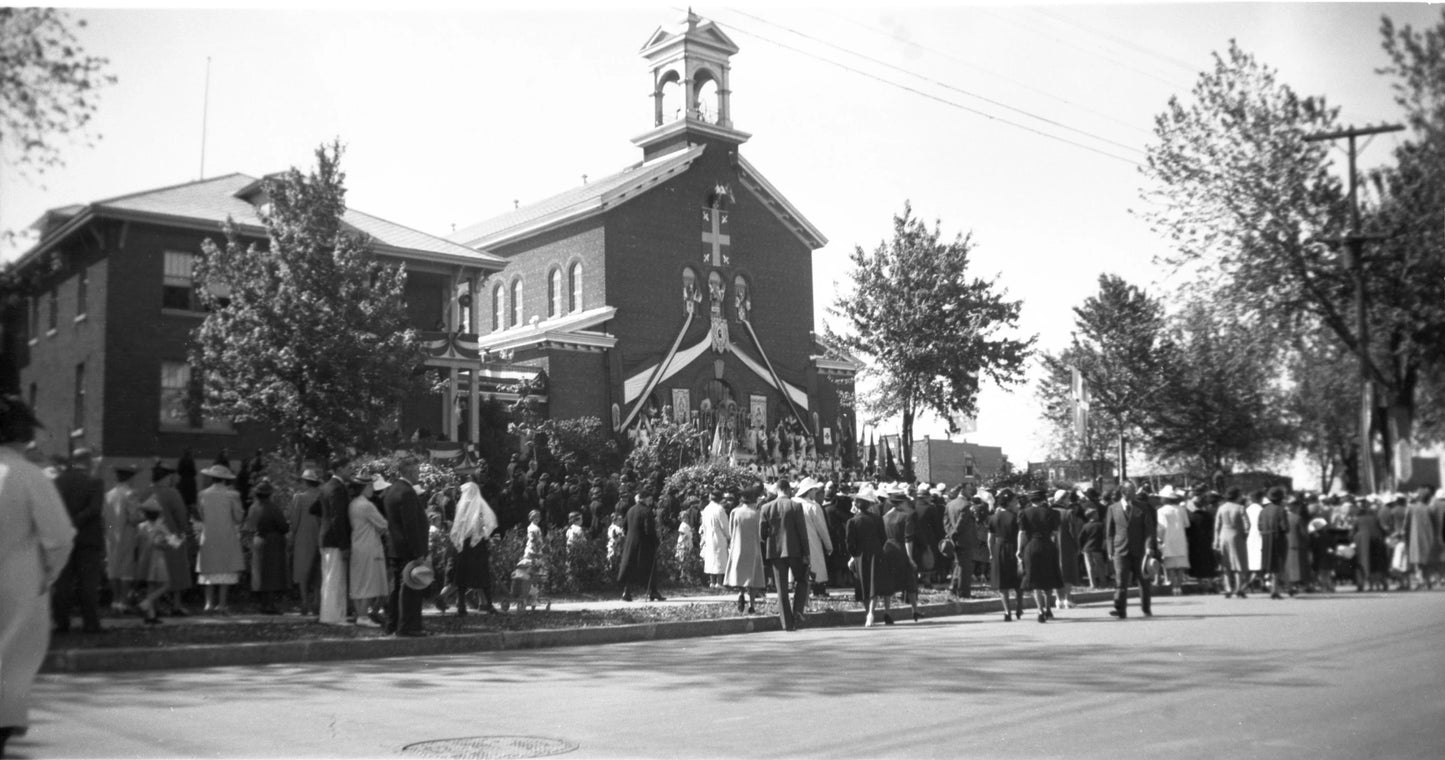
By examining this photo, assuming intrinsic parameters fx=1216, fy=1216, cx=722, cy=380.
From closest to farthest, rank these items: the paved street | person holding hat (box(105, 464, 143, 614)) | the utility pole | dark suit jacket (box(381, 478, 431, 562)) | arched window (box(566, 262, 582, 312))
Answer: the paved street < the utility pole < dark suit jacket (box(381, 478, 431, 562)) < person holding hat (box(105, 464, 143, 614)) < arched window (box(566, 262, 582, 312))

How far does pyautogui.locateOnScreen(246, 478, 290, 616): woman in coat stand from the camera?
16.1 m

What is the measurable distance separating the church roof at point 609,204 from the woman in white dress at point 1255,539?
Answer: 2673 cm

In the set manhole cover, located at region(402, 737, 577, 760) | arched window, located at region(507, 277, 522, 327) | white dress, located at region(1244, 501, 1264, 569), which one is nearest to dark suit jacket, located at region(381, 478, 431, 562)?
manhole cover, located at region(402, 737, 577, 760)

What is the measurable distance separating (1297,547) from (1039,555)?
8.05 meters

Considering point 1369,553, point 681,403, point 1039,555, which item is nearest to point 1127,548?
point 1039,555

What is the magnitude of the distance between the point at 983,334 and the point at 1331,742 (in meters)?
37.8

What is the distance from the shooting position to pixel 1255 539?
23.0m

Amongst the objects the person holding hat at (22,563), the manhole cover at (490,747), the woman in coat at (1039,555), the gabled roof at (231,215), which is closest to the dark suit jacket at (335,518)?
the manhole cover at (490,747)

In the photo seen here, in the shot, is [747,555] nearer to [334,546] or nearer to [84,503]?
[334,546]

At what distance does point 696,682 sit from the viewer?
10281mm

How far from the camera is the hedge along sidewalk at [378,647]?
1128cm

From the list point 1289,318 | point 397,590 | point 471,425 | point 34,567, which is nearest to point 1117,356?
point 471,425

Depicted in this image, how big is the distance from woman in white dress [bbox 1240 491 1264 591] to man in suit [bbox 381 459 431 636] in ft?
50.5

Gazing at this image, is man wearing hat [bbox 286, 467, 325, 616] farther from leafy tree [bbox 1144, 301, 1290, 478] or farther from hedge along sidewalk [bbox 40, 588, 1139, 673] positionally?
leafy tree [bbox 1144, 301, 1290, 478]
